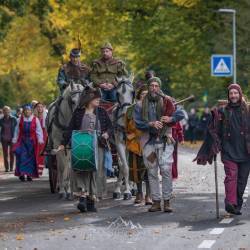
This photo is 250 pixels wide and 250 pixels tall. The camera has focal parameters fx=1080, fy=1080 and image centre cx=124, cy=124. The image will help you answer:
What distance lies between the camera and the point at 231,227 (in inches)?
536

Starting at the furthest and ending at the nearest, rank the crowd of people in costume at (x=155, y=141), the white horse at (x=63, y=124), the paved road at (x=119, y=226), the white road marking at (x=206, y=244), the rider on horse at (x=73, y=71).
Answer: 1. the rider on horse at (x=73, y=71)
2. the white horse at (x=63, y=124)
3. the crowd of people in costume at (x=155, y=141)
4. the paved road at (x=119, y=226)
5. the white road marking at (x=206, y=244)

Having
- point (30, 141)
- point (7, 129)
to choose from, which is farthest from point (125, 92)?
point (7, 129)

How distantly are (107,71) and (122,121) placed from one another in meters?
0.94

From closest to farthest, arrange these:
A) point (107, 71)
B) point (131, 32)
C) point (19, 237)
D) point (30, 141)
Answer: point (19, 237)
point (107, 71)
point (30, 141)
point (131, 32)

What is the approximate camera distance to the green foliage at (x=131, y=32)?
124 ft

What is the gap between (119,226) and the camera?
13.8 metres

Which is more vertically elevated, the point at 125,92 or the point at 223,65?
the point at 223,65

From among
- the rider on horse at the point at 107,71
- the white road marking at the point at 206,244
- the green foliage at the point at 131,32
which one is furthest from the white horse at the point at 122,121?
the green foliage at the point at 131,32

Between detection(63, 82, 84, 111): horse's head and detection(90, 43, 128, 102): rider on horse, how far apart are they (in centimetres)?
47

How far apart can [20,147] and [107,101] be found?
7739 mm

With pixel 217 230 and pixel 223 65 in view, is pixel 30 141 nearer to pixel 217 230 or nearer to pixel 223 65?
pixel 223 65

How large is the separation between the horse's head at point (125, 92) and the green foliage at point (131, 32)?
13067mm

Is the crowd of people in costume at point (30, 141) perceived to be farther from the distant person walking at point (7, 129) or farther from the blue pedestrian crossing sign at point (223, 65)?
the blue pedestrian crossing sign at point (223, 65)

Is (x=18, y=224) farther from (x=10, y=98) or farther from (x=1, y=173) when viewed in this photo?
(x=10, y=98)
